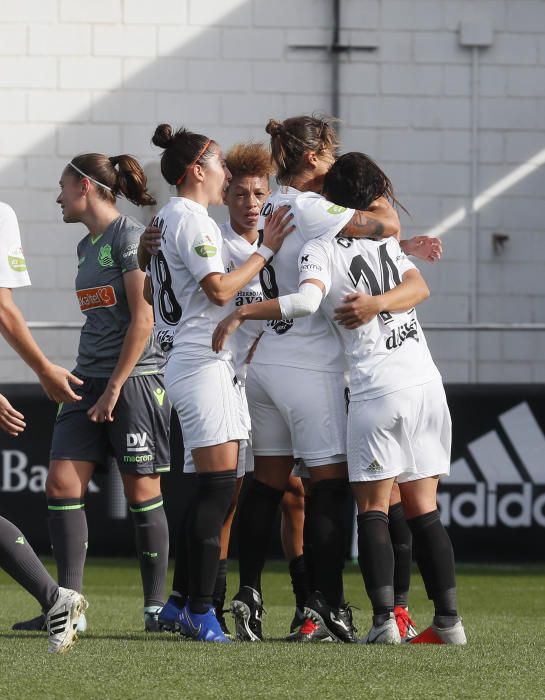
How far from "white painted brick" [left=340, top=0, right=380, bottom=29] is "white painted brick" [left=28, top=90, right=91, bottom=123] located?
2.25 meters

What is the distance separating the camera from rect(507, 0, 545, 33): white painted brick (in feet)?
36.6

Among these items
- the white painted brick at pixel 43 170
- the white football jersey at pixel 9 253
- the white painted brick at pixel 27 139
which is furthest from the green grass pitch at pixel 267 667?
the white painted brick at pixel 27 139

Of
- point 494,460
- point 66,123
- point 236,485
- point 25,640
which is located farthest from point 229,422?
point 66,123

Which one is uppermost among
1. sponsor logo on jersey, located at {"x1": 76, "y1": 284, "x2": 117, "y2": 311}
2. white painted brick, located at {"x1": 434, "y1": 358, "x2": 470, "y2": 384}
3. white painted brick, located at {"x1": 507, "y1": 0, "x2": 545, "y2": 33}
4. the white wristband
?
white painted brick, located at {"x1": 507, "y1": 0, "x2": 545, "y2": 33}

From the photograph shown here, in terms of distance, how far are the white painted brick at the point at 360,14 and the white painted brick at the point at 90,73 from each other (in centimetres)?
194

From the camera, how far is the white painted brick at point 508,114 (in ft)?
36.4

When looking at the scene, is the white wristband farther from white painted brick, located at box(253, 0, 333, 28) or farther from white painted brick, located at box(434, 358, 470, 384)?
white painted brick, located at box(253, 0, 333, 28)

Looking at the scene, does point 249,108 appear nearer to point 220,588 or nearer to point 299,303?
point 220,588

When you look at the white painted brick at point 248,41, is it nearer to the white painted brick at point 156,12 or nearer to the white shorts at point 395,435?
the white painted brick at point 156,12

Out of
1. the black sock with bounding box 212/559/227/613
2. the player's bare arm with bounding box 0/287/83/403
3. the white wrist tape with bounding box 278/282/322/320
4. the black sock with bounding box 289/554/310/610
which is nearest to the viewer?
the player's bare arm with bounding box 0/287/83/403

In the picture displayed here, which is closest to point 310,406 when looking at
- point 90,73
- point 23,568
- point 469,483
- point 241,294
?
point 241,294

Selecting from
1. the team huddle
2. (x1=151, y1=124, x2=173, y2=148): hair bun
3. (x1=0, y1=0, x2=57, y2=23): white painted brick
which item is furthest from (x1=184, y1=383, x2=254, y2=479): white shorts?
(x1=0, y1=0, x2=57, y2=23): white painted brick

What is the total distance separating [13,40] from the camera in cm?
1086

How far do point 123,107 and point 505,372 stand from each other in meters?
3.83
